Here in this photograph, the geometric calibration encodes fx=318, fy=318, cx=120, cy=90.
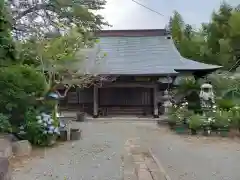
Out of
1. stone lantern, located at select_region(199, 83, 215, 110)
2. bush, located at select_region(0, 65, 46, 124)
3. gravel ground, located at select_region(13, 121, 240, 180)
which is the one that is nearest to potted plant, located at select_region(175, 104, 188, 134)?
stone lantern, located at select_region(199, 83, 215, 110)

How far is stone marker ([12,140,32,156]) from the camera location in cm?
645

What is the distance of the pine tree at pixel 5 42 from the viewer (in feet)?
25.1

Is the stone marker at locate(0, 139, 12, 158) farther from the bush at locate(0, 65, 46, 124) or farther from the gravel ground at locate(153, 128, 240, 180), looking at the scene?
the gravel ground at locate(153, 128, 240, 180)

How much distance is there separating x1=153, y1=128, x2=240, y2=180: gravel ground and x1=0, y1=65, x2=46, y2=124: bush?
10.5ft

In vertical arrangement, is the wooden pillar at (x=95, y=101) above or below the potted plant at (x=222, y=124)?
above

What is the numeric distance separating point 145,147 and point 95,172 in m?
2.59

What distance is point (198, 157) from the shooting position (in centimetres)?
659

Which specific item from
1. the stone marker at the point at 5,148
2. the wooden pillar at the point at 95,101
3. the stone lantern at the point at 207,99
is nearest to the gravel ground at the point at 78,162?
the stone marker at the point at 5,148

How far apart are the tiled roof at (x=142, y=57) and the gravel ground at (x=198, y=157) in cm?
574

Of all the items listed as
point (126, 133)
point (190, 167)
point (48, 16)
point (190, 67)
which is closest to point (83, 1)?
point (48, 16)

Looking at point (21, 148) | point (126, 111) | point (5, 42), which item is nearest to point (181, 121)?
point (126, 111)

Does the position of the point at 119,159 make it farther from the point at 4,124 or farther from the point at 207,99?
the point at 207,99

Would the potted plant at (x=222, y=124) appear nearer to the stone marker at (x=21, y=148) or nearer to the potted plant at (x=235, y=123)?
the potted plant at (x=235, y=123)

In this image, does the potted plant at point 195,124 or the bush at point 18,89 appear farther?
the potted plant at point 195,124
